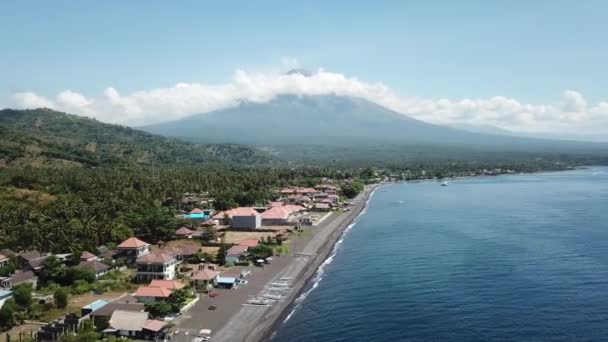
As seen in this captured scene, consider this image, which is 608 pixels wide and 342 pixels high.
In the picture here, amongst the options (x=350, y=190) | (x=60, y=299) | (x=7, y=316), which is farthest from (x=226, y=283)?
(x=350, y=190)

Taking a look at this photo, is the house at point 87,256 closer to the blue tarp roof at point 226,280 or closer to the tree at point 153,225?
the tree at point 153,225

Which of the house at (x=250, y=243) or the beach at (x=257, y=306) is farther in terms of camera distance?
the house at (x=250, y=243)

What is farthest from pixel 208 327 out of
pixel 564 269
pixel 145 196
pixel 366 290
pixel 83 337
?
pixel 145 196

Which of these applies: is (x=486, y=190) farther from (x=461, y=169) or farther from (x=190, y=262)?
(x=190, y=262)

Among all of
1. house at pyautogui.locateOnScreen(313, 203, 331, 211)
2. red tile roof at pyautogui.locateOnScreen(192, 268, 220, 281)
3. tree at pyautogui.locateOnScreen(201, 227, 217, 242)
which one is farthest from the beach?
house at pyautogui.locateOnScreen(313, 203, 331, 211)

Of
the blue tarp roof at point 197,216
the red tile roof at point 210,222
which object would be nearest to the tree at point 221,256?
the red tile roof at point 210,222

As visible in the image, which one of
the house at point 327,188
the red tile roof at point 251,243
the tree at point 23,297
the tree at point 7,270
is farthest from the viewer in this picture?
the house at point 327,188

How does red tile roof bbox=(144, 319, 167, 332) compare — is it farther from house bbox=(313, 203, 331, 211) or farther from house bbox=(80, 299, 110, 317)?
house bbox=(313, 203, 331, 211)
